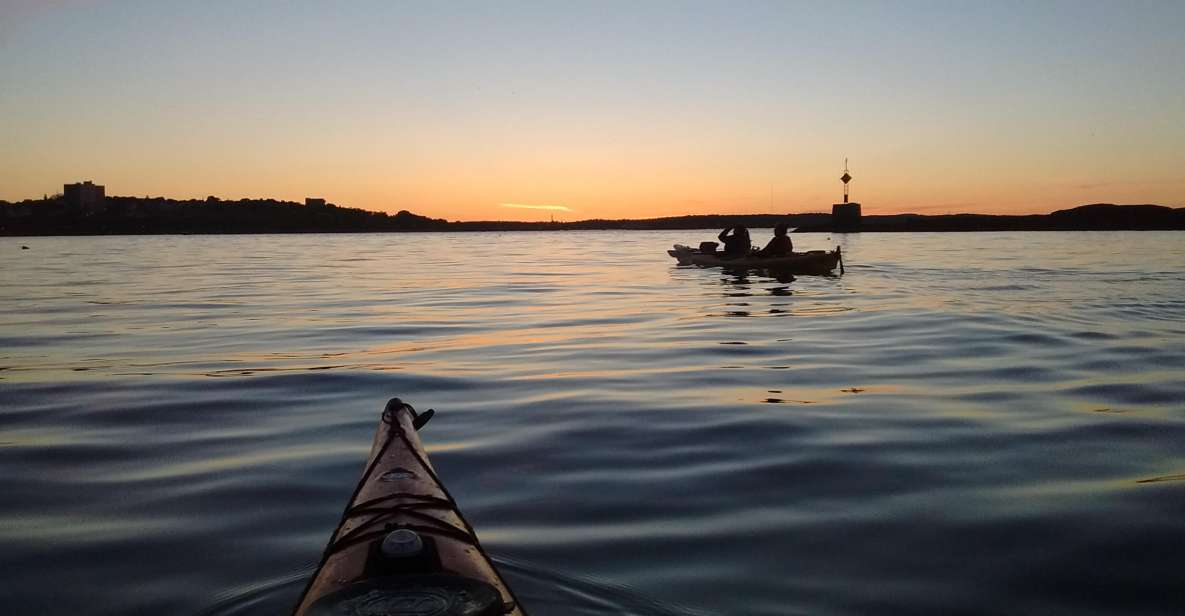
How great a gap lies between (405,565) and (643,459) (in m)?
4.07

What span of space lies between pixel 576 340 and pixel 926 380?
20.5 ft

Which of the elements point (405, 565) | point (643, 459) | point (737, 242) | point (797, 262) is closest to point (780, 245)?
point (797, 262)

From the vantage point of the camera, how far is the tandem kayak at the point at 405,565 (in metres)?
2.96

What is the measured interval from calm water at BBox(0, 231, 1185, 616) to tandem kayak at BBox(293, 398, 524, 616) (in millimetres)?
875

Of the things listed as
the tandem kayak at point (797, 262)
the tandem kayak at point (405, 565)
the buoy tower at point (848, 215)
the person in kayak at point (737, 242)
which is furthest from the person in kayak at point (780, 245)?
the buoy tower at point (848, 215)

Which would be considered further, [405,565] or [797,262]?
[797,262]

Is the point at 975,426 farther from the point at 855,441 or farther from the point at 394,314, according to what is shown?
the point at 394,314

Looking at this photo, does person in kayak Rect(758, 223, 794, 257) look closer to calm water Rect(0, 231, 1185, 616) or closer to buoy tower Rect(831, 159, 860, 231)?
calm water Rect(0, 231, 1185, 616)

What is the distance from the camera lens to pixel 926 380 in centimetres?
1054

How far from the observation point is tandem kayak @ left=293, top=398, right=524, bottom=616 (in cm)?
296

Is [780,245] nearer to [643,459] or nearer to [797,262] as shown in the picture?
[797,262]

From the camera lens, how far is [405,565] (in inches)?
122

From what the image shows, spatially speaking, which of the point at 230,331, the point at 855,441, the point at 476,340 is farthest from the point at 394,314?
the point at 855,441

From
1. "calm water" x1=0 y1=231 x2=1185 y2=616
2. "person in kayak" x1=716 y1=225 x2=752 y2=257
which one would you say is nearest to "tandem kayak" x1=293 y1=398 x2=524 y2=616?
"calm water" x1=0 y1=231 x2=1185 y2=616
